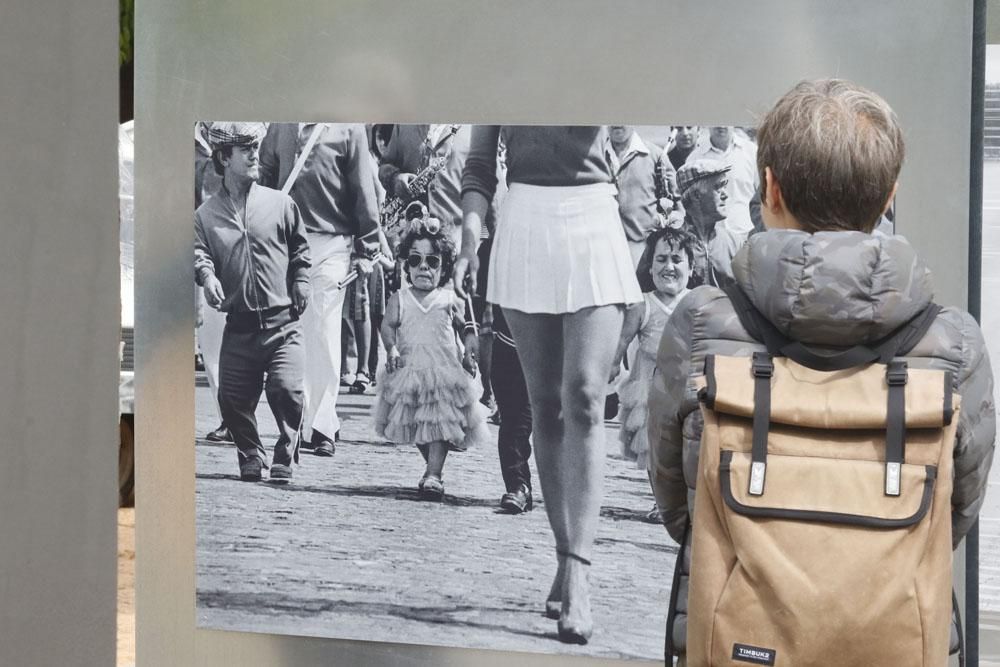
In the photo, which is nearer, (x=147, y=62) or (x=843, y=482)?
(x=843, y=482)

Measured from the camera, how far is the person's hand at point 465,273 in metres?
3.34

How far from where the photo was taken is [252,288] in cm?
351

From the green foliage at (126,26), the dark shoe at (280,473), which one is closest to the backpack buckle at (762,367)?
the dark shoe at (280,473)

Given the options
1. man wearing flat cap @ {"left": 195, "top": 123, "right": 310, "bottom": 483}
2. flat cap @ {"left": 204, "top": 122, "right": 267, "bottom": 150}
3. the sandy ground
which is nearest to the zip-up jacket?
man wearing flat cap @ {"left": 195, "top": 123, "right": 310, "bottom": 483}

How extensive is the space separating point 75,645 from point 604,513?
6.93ft

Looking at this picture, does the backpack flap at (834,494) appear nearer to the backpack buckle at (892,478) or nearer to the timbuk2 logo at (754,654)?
the backpack buckle at (892,478)

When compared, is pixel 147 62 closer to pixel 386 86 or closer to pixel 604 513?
pixel 386 86

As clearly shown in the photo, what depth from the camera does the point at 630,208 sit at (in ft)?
10.6

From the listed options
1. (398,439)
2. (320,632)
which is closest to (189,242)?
(398,439)

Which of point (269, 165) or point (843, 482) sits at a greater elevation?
point (269, 165)

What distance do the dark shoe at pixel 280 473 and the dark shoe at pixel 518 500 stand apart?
676mm

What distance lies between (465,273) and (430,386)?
355 mm

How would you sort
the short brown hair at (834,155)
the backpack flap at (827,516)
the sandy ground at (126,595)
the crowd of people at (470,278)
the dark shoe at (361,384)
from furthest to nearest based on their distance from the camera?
the sandy ground at (126,595), the dark shoe at (361,384), the crowd of people at (470,278), the short brown hair at (834,155), the backpack flap at (827,516)

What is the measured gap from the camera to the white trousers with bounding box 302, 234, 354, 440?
3.43 metres
